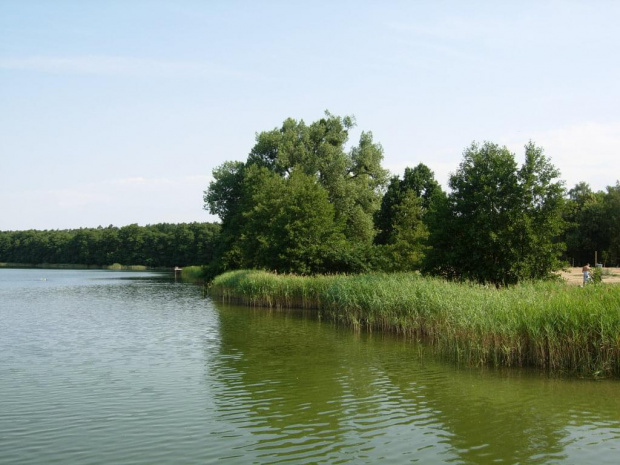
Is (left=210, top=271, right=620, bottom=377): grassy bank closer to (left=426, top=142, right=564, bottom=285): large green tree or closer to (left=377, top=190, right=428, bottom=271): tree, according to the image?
(left=426, top=142, right=564, bottom=285): large green tree

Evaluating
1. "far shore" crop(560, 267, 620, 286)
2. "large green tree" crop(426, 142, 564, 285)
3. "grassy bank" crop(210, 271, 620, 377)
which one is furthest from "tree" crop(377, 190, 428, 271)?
"grassy bank" crop(210, 271, 620, 377)

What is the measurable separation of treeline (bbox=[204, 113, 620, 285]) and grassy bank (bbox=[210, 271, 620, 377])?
20.3ft

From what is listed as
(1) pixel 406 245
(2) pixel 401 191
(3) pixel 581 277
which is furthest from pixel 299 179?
(3) pixel 581 277

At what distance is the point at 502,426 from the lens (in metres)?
11.0

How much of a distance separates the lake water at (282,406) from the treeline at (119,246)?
10004 cm

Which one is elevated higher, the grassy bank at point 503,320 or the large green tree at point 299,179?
the large green tree at point 299,179

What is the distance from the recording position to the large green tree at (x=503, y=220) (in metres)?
28.7

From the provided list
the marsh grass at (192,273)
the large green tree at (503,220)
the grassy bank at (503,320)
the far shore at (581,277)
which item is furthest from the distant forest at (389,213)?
the marsh grass at (192,273)

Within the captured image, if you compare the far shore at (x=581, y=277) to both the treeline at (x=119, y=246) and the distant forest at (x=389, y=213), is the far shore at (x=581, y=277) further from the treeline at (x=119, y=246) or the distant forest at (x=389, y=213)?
the treeline at (x=119, y=246)

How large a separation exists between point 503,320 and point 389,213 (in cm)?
4678

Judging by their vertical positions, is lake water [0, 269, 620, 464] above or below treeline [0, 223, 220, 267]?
below

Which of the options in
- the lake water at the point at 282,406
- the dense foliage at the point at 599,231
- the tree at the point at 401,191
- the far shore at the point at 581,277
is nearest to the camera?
the lake water at the point at 282,406

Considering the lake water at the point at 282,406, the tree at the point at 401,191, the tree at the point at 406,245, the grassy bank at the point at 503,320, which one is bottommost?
the lake water at the point at 282,406

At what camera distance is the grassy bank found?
14.9 meters
